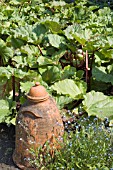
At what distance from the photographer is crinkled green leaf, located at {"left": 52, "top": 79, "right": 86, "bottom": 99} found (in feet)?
11.7

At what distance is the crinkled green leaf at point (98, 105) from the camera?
334cm

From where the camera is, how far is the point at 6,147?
133 inches

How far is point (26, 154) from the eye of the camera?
3.02 m

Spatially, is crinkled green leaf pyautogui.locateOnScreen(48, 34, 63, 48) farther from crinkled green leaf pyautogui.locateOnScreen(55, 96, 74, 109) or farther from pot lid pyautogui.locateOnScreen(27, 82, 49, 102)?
pot lid pyautogui.locateOnScreen(27, 82, 49, 102)

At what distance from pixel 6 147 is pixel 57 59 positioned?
123 centimetres

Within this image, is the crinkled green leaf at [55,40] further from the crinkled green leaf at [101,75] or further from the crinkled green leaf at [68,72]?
the crinkled green leaf at [101,75]

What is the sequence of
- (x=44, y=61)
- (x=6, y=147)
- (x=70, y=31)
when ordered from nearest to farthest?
(x=6, y=147), (x=44, y=61), (x=70, y=31)

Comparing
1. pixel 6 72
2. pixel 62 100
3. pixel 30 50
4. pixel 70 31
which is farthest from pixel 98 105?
pixel 30 50

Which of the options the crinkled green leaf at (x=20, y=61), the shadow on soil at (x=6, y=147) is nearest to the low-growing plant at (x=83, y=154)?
the shadow on soil at (x=6, y=147)

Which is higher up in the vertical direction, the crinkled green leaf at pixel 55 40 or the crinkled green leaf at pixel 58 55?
the crinkled green leaf at pixel 55 40

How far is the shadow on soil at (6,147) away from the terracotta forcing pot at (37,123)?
0.74 ft

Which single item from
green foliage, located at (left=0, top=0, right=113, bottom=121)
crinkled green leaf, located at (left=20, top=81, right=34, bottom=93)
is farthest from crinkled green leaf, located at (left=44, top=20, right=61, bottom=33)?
crinkled green leaf, located at (left=20, top=81, right=34, bottom=93)

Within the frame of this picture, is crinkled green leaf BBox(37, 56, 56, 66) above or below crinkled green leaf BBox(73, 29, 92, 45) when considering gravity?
below

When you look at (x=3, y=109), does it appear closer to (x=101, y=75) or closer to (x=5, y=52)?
(x=5, y=52)
